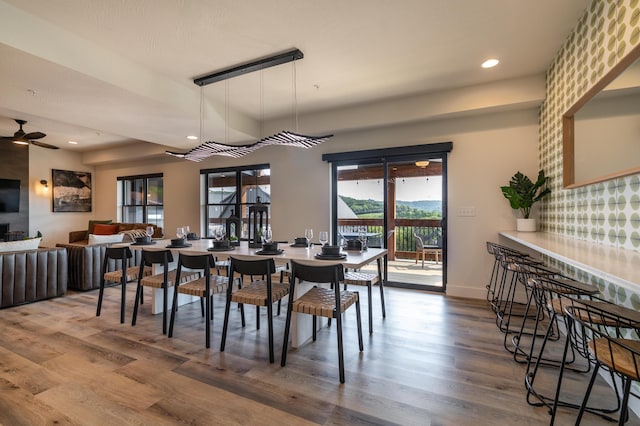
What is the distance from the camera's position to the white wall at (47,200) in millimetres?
7129

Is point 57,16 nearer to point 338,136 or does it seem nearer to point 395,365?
point 338,136

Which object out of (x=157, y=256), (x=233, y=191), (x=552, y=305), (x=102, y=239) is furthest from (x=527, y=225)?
(x=102, y=239)

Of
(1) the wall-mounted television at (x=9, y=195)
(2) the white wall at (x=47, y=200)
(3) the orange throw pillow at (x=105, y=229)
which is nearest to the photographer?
(1) the wall-mounted television at (x=9, y=195)

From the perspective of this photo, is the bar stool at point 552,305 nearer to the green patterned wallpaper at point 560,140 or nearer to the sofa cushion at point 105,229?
the green patterned wallpaper at point 560,140

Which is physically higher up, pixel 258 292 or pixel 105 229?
pixel 105 229

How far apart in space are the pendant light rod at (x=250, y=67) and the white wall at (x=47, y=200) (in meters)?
6.38

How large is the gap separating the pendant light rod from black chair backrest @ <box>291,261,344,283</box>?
222 centimetres

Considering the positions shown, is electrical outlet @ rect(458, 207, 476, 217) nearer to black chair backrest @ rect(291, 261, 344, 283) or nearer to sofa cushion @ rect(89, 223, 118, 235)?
black chair backrest @ rect(291, 261, 344, 283)

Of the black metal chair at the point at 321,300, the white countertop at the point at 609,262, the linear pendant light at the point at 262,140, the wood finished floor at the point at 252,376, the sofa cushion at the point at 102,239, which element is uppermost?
the linear pendant light at the point at 262,140

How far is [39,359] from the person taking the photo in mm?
2432

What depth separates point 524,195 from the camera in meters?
3.63

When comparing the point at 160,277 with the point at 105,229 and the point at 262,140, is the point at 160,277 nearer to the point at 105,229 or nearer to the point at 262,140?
the point at 262,140

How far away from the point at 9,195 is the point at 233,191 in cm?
522

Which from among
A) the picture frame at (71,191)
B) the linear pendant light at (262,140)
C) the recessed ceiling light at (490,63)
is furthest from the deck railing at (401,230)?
the picture frame at (71,191)
